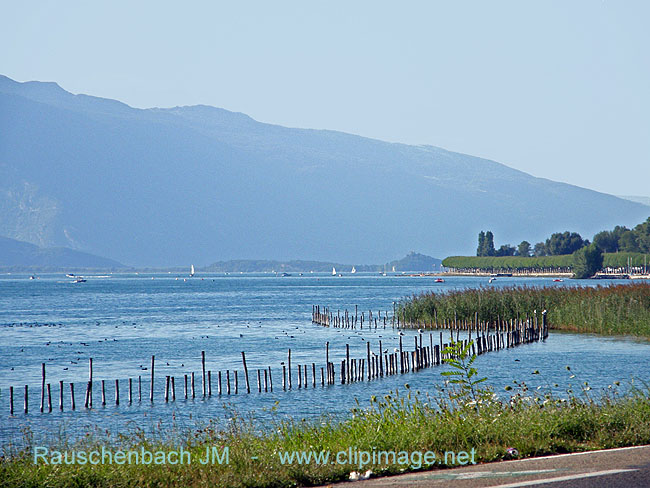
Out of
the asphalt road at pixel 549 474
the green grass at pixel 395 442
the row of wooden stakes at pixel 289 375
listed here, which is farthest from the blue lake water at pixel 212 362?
the asphalt road at pixel 549 474

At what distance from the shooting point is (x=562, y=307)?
72125 mm

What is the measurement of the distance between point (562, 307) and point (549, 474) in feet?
203

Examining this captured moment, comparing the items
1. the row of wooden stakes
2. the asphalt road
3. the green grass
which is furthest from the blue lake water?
the asphalt road

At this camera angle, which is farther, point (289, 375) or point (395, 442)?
point (289, 375)

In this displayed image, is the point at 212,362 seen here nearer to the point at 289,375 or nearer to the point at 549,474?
the point at 289,375

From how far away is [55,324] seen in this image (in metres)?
93.9

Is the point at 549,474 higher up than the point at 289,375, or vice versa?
the point at 549,474

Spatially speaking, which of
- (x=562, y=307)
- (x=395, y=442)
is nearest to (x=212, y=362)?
(x=562, y=307)

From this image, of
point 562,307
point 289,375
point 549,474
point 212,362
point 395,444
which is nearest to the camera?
point 549,474

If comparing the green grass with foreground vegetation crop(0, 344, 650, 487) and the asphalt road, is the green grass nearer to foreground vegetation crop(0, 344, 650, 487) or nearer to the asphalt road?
foreground vegetation crop(0, 344, 650, 487)

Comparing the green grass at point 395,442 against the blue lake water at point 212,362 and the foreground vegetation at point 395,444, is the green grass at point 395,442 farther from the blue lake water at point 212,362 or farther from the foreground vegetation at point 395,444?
the blue lake water at point 212,362

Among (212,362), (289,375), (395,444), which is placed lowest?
(212,362)

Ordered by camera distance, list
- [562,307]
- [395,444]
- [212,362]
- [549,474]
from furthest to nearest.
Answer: [562,307]
[212,362]
[395,444]
[549,474]

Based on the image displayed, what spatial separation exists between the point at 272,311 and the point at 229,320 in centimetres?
1868
